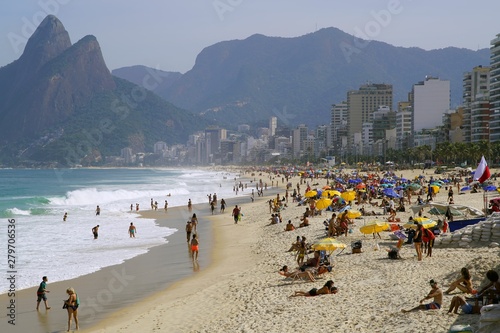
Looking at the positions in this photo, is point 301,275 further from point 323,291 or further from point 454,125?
point 454,125

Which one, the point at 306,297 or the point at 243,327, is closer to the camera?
the point at 243,327

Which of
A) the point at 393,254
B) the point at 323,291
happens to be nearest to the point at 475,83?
the point at 393,254

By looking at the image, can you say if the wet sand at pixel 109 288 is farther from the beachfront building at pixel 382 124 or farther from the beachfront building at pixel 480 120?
the beachfront building at pixel 382 124

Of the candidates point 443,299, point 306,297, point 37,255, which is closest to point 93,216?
point 37,255

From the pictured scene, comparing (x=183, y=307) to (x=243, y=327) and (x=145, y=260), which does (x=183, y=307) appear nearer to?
(x=243, y=327)

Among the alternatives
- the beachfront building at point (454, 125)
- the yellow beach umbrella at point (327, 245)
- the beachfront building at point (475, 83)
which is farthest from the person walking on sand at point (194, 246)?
the beachfront building at point (475, 83)

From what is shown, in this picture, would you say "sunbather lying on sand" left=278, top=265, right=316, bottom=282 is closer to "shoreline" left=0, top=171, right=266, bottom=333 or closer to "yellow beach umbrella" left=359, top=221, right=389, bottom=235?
"shoreline" left=0, top=171, right=266, bottom=333
